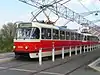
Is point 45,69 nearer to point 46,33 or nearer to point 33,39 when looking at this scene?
point 33,39

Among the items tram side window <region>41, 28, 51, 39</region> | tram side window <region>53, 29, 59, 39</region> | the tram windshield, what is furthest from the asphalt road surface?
tram side window <region>53, 29, 59, 39</region>

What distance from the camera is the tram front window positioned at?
21.3 metres

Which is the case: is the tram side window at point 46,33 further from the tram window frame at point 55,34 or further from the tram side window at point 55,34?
the tram side window at point 55,34

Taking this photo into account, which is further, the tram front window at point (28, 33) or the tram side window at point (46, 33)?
the tram side window at point (46, 33)

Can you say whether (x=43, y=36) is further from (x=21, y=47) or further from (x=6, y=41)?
(x=6, y=41)

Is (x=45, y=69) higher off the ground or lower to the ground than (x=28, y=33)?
lower

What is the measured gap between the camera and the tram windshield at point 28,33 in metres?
21.3

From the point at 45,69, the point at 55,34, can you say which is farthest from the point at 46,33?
the point at 45,69

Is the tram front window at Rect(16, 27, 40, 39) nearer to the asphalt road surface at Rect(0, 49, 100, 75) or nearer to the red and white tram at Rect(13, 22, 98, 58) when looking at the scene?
the red and white tram at Rect(13, 22, 98, 58)

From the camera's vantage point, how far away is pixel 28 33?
21344 millimetres

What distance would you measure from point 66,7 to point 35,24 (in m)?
20.0

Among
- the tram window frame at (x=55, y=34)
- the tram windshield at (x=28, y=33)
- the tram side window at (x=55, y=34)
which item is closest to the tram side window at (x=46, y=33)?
the tram windshield at (x=28, y=33)

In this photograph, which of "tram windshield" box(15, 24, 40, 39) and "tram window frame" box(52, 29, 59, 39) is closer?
"tram windshield" box(15, 24, 40, 39)

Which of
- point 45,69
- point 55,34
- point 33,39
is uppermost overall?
point 55,34
